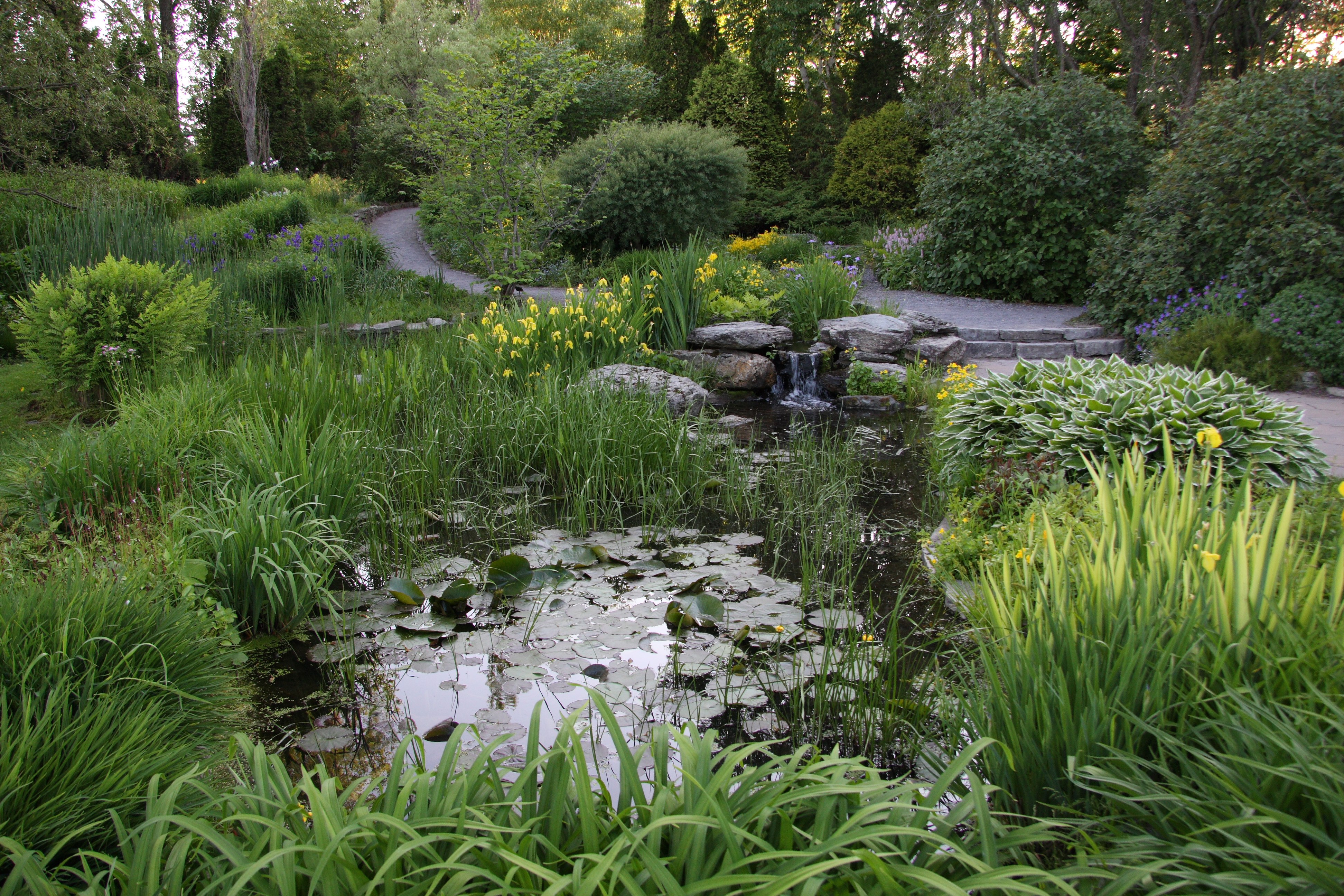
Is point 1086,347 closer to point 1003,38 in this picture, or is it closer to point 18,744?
point 18,744

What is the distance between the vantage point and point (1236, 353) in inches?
255

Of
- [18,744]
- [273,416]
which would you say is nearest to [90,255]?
[273,416]

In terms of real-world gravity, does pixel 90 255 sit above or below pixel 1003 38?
below

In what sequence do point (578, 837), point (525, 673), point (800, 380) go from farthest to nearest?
1. point (800, 380)
2. point (525, 673)
3. point (578, 837)

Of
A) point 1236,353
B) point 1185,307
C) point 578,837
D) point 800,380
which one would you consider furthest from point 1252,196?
point 578,837

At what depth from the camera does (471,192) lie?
29.5 feet

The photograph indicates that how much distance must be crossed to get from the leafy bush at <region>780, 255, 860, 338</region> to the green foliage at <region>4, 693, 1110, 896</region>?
24.1 feet

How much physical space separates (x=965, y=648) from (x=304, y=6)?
34.6 meters

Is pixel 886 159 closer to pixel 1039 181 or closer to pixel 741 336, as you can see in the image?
pixel 1039 181

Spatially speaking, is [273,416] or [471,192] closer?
[273,416]

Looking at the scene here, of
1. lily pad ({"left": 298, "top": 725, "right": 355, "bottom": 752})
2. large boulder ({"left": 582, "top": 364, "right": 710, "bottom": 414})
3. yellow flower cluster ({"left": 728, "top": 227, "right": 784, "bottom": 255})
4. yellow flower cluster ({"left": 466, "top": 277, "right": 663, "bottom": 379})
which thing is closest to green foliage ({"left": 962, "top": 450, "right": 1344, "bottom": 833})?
lily pad ({"left": 298, "top": 725, "right": 355, "bottom": 752})

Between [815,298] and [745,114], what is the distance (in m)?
11.0

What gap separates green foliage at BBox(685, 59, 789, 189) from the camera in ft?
58.8

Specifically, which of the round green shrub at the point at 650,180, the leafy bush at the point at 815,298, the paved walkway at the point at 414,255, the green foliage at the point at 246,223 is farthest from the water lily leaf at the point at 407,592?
the round green shrub at the point at 650,180
